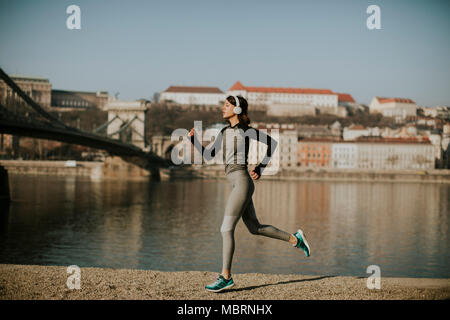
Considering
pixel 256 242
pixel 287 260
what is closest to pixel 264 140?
pixel 287 260

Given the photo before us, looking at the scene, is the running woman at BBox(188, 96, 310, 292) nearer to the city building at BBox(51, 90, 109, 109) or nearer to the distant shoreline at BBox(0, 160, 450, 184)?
the distant shoreline at BBox(0, 160, 450, 184)

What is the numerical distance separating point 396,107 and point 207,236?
104m

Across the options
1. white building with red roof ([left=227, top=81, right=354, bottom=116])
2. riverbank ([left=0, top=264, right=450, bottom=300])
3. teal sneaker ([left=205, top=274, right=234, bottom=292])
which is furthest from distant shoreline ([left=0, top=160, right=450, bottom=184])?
teal sneaker ([left=205, top=274, right=234, bottom=292])

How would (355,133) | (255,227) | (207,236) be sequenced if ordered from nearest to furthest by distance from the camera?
(255,227) → (207,236) → (355,133)

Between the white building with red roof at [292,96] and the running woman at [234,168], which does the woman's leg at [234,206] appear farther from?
the white building with red roof at [292,96]

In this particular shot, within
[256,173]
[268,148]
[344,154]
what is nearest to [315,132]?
[344,154]

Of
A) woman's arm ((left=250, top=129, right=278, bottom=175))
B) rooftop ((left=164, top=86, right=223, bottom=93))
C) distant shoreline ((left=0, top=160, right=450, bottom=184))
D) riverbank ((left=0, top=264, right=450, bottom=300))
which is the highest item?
rooftop ((left=164, top=86, right=223, bottom=93))

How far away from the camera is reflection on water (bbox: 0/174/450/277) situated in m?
11.6

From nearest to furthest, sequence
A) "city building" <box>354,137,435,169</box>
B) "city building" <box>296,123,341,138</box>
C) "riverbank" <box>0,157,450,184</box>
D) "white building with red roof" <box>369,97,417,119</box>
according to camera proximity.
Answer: "riverbank" <box>0,157,450,184</box>, "city building" <box>354,137,435,169</box>, "city building" <box>296,123,341,138</box>, "white building with red roof" <box>369,97,417,119</box>

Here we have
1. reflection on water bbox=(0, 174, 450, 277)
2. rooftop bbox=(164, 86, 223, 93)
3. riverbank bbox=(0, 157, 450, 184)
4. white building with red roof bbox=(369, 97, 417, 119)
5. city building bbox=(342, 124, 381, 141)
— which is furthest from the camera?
rooftop bbox=(164, 86, 223, 93)

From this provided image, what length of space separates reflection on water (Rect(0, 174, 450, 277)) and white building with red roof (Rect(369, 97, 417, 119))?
3478 inches

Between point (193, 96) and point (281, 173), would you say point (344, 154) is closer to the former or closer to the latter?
point (281, 173)

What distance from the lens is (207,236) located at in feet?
51.5
